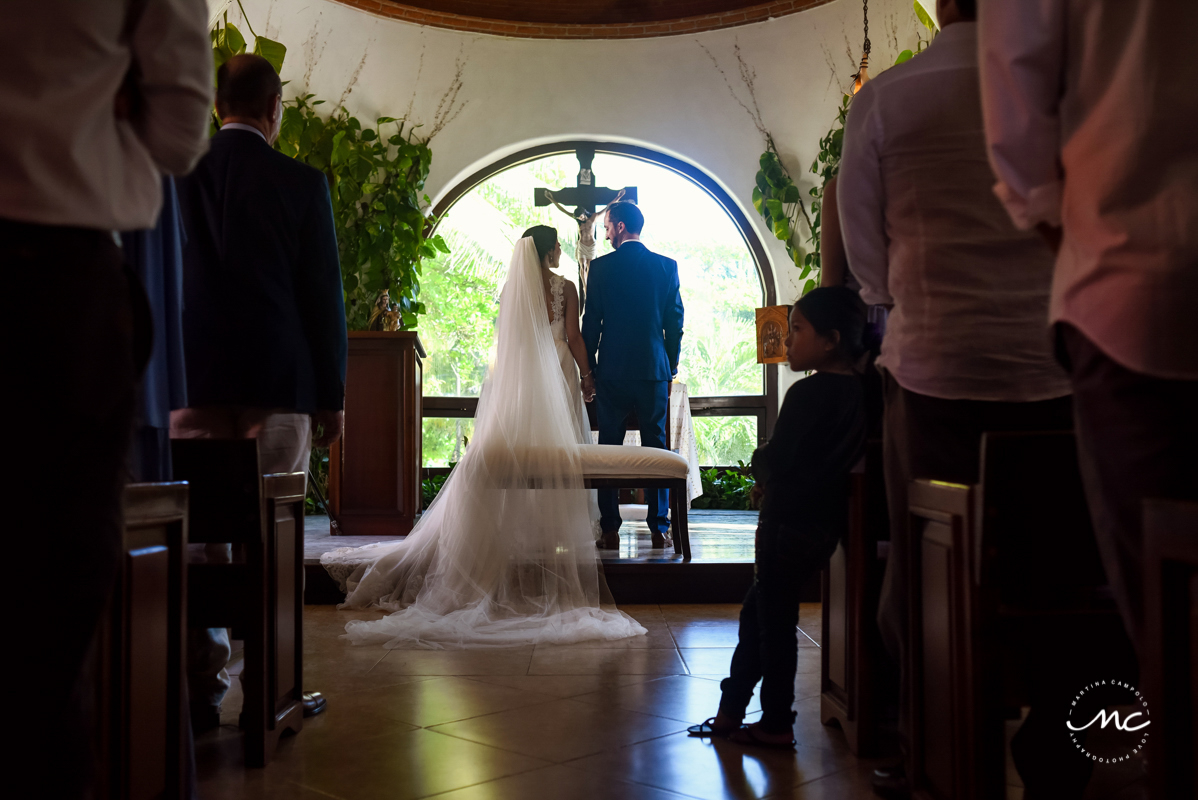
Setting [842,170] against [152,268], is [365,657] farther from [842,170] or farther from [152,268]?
[842,170]

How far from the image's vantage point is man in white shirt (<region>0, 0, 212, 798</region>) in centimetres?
97

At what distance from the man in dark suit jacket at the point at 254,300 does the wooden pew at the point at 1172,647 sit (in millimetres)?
1862

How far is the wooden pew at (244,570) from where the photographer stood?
1968 millimetres

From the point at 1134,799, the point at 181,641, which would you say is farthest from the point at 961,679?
the point at 181,641

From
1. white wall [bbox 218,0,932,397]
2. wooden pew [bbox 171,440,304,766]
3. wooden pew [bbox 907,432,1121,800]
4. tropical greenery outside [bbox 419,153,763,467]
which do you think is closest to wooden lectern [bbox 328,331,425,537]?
tropical greenery outside [bbox 419,153,763,467]

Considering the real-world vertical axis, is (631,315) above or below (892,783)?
above

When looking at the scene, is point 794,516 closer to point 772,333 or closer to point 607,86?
point 772,333

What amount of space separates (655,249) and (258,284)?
6166 mm

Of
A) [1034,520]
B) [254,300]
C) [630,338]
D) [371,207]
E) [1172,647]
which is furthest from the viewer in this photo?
[371,207]

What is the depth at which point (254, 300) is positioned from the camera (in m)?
2.25

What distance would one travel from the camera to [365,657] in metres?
2.95

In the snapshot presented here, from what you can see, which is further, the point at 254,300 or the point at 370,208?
the point at 370,208

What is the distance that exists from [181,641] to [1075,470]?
134cm

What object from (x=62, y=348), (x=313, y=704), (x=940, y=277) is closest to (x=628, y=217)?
(x=313, y=704)
